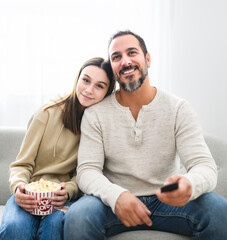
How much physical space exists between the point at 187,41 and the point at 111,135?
46.0 inches

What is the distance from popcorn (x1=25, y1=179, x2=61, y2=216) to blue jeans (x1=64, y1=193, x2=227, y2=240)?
13 centimetres

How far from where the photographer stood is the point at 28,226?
137 cm

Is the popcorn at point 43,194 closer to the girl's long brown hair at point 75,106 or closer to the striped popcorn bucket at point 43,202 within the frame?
the striped popcorn bucket at point 43,202

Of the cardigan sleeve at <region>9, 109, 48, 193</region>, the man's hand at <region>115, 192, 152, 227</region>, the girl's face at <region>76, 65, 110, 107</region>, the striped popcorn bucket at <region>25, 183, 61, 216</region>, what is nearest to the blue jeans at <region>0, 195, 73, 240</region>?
the striped popcorn bucket at <region>25, 183, 61, 216</region>

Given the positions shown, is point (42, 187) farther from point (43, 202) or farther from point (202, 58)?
point (202, 58)

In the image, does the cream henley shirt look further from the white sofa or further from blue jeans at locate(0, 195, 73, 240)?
the white sofa

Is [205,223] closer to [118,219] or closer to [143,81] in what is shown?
[118,219]

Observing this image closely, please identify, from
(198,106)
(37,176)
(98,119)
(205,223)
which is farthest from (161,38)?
(205,223)

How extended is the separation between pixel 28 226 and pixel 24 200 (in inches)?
4.2

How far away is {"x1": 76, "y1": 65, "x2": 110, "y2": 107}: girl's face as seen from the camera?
166 cm

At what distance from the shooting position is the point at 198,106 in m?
2.44

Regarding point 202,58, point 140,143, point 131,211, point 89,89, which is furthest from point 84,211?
point 202,58

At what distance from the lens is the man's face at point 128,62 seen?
1.60 meters

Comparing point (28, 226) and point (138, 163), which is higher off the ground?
point (138, 163)
